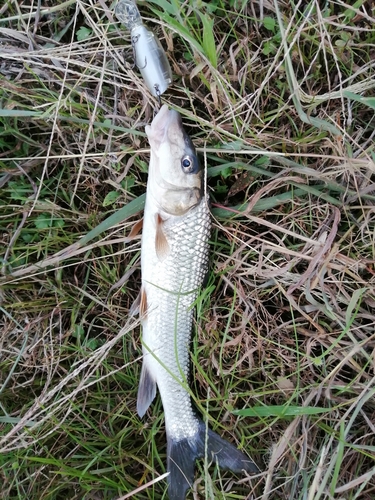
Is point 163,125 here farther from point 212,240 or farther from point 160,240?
point 212,240

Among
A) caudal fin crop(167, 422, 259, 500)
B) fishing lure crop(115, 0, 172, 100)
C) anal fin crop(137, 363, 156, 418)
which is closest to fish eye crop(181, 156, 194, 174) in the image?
fishing lure crop(115, 0, 172, 100)

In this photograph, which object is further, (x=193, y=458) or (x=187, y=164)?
(x=193, y=458)

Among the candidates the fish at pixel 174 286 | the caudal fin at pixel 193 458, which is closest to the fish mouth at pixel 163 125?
the fish at pixel 174 286

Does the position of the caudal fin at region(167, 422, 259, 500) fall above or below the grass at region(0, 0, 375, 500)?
below

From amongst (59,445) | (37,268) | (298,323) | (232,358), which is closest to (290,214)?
(298,323)

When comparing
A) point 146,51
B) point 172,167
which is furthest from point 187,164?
point 146,51

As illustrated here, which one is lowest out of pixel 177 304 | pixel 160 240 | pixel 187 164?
pixel 177 304

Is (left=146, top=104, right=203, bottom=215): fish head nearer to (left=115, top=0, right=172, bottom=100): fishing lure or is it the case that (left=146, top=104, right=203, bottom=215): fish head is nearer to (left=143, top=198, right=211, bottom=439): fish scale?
(left=143, top=198, right=211, bottom=439): fish scale

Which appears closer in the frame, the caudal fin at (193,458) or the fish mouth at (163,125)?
the fish mouth at (163,125)

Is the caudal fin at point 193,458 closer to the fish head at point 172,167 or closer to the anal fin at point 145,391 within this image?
the anal fin at point 145,391
